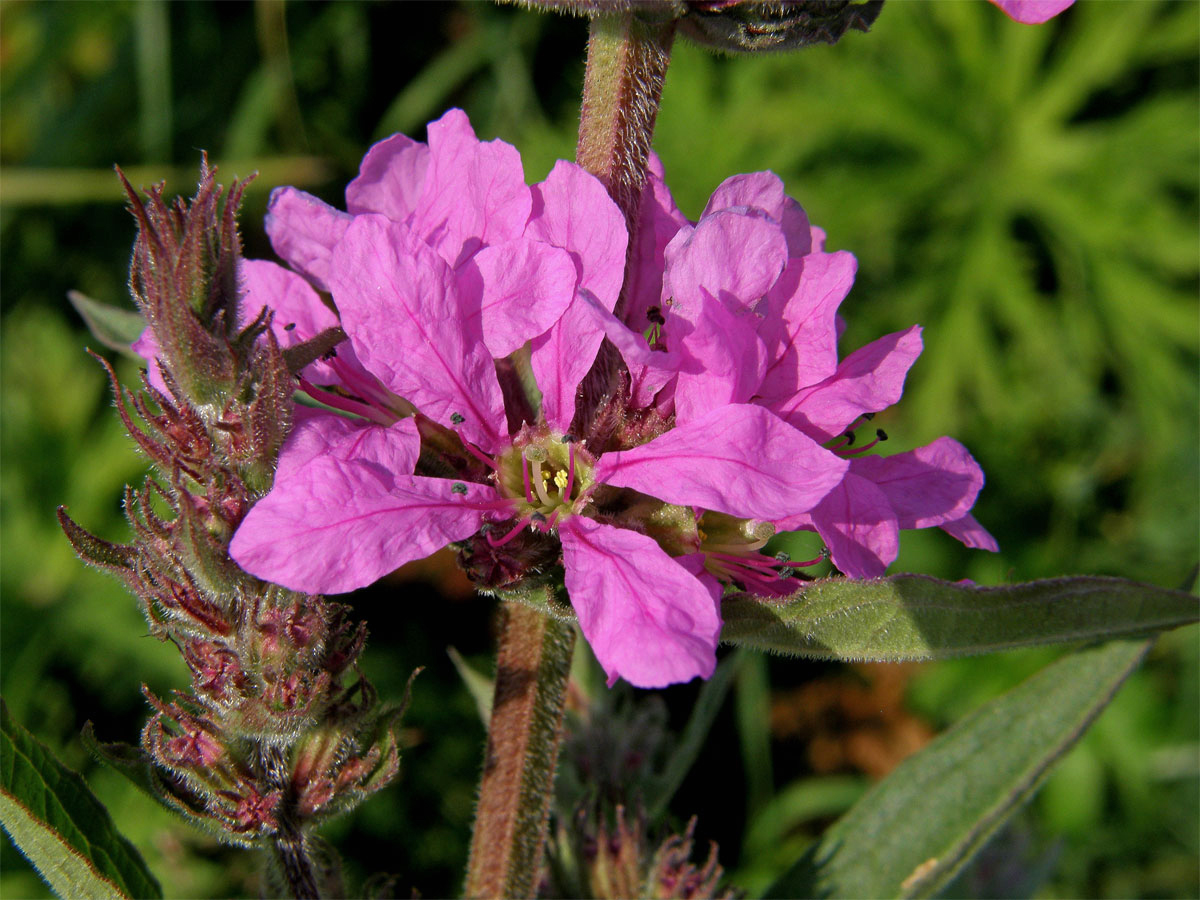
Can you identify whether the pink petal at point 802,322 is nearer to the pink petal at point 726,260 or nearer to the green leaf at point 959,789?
the pink petal at point 726,260

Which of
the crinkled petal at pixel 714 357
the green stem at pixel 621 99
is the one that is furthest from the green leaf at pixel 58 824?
the green stem at pixel 621 99

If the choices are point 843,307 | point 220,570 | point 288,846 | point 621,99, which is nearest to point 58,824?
point 288,846

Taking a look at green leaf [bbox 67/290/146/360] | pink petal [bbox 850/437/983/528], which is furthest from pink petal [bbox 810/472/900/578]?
green leaf [bbox 67/290/146/360]

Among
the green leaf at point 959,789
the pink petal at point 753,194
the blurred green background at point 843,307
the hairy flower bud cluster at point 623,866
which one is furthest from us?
the blurred green background at point 843,307

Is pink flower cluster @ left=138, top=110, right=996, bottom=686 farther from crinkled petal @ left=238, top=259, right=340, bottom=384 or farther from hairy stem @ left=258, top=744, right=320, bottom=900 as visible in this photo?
hairy stem @ left=258, top=744, right=320, bottom=900

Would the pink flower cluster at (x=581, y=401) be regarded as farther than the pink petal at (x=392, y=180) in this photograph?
No
